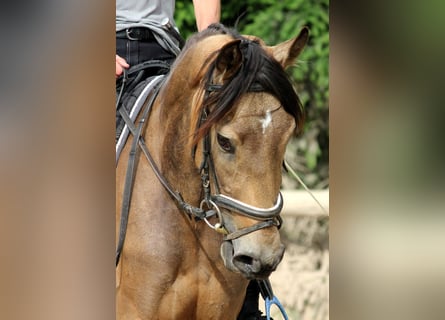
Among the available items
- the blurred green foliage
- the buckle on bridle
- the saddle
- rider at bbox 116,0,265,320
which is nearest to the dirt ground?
the blurred green foliage

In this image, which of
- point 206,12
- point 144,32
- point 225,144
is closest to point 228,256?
point 225,144

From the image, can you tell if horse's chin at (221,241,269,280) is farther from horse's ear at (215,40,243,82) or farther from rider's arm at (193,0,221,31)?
rider's arm at (193,0,221,31)

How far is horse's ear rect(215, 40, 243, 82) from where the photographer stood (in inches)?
70.1

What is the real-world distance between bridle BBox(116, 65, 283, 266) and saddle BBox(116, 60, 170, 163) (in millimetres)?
16

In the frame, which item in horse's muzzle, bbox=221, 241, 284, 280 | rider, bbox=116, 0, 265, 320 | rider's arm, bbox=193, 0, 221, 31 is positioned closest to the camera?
horse's muzzle, bbox=221, 241, 284, 280

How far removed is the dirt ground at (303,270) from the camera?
3.64m

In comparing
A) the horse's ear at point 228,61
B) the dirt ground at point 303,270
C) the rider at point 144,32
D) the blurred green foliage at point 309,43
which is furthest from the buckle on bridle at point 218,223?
the dirt ground at point 303,270

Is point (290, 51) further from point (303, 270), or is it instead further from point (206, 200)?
point (303, 270)
